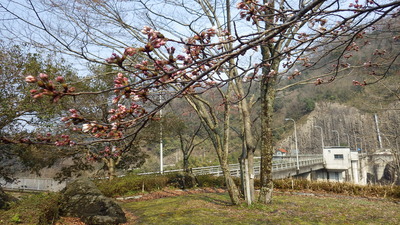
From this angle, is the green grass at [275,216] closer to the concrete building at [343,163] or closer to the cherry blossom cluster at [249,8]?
the cherry blossom cluster at [249,8]

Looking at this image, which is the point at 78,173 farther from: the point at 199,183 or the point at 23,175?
the point at 23,175

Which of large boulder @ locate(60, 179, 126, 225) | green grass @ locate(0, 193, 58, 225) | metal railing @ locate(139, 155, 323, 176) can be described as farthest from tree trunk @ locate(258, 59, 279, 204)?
metal railing @ locate(139, 155, 323, 176)

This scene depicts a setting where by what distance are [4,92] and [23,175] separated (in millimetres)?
19132

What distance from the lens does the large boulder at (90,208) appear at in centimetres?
631

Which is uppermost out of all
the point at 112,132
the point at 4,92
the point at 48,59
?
the point at 48,59

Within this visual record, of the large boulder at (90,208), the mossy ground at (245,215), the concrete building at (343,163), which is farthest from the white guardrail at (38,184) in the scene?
the concrete building at (343,163)

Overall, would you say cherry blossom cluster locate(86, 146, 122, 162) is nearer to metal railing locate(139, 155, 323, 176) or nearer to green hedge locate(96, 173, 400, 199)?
green hedge locate(96, 173, 400, 199)

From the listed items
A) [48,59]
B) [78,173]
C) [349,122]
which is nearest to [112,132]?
[48,59]

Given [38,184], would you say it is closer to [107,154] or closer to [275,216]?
[275,216]

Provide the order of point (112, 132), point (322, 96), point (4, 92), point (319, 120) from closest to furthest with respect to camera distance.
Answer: point (112, 132), point (4, 92), point (319, 120), point (322, 96)

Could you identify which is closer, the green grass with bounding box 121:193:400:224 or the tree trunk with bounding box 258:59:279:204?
the green grass with bounding box 121:193:400:224

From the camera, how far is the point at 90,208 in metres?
6.57

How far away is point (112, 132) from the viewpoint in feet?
6.86

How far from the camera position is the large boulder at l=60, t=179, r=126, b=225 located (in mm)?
6314
